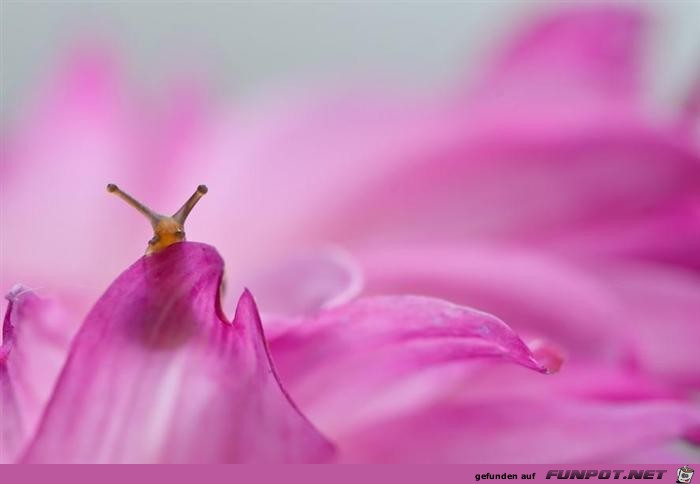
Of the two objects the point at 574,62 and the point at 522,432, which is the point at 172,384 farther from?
the point at 574,62

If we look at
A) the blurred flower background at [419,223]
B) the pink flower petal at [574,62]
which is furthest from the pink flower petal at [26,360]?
the pink flower petal at [574,62]

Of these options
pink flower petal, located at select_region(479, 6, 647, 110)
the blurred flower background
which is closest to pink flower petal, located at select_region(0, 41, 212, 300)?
the blurred flower background

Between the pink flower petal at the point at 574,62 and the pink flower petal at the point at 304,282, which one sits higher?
the pink flower petal at the point at 574,62

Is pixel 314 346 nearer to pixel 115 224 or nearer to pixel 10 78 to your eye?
pixel 115 224

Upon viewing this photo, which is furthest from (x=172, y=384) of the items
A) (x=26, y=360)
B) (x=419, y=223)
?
(x=419, y=223)

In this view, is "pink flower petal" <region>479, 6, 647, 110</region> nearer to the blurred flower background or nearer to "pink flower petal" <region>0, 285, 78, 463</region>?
the blurred flower background

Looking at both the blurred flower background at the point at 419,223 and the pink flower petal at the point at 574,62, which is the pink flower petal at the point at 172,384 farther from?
the pink flower petal at the point at 574,62

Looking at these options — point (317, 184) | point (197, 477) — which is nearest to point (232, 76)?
point (317, 184)
